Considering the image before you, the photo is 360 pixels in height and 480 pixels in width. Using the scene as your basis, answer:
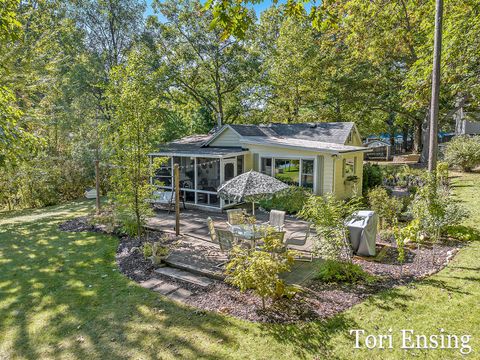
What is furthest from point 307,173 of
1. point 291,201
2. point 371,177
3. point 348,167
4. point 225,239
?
point 225,239

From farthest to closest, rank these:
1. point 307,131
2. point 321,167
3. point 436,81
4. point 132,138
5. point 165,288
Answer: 1. point 307,131
2. point 321,167
3. point 132,138
4. point 436,81
5. point 165,288

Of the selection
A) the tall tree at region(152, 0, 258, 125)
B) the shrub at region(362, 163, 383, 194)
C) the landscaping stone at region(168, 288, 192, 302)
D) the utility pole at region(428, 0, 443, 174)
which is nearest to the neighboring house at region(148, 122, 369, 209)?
the shrub at region(362, 163, 383, 194)

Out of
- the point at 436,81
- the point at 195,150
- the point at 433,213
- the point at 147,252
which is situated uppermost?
the point at 436,81

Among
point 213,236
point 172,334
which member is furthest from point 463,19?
point 172,334

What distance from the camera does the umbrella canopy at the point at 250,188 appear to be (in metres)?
7.90

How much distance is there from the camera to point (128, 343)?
485 cm

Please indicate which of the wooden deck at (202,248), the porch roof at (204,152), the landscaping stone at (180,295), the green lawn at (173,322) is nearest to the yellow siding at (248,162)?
the porch roof at (204,152)

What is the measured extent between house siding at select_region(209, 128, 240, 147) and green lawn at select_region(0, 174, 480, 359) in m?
9.48

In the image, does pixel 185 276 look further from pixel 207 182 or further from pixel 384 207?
pixel 207 182

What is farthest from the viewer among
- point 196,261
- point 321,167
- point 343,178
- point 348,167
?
point 348,167

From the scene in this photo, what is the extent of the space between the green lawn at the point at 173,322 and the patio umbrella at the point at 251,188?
3.10 metres

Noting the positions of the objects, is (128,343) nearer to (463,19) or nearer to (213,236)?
(213,236)

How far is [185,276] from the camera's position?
716 cm

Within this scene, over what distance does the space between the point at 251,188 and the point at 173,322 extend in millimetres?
3774
